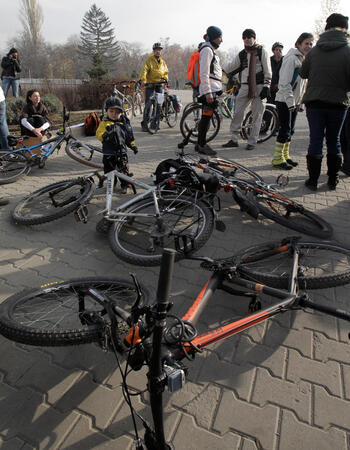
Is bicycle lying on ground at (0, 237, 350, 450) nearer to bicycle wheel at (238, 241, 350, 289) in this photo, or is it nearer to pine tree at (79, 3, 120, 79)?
bicycle wheel at (238, 241, 350, 289)

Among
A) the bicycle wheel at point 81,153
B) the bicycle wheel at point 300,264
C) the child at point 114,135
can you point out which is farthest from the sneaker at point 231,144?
the bicycle wheel at point 300,264

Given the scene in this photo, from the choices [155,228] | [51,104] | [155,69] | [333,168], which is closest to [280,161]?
[333,168]

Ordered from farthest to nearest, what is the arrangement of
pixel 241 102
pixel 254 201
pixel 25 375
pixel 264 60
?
pixel 241 102, pixel 264 60, pixel 254 201, pixel 25 375

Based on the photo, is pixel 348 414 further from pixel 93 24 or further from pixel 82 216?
pixel 93 24

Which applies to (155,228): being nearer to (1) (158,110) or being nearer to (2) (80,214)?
(2) (80,214)

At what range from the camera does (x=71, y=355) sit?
2.18m

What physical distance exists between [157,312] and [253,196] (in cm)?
305

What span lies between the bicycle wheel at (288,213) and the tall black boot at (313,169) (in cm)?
122

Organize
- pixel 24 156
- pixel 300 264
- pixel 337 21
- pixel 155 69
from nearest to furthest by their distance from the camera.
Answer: pixel 300 264 → pixel 337 21 → pixel 24 156 → pixel 155 69

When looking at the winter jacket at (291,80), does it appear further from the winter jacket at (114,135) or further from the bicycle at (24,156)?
the bicycle at (24,156)

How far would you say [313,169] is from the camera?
488 cm

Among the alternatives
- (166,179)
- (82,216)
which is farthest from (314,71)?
(82,216)

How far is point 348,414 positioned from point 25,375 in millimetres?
2006

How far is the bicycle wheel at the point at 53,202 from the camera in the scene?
3850 millimetres
